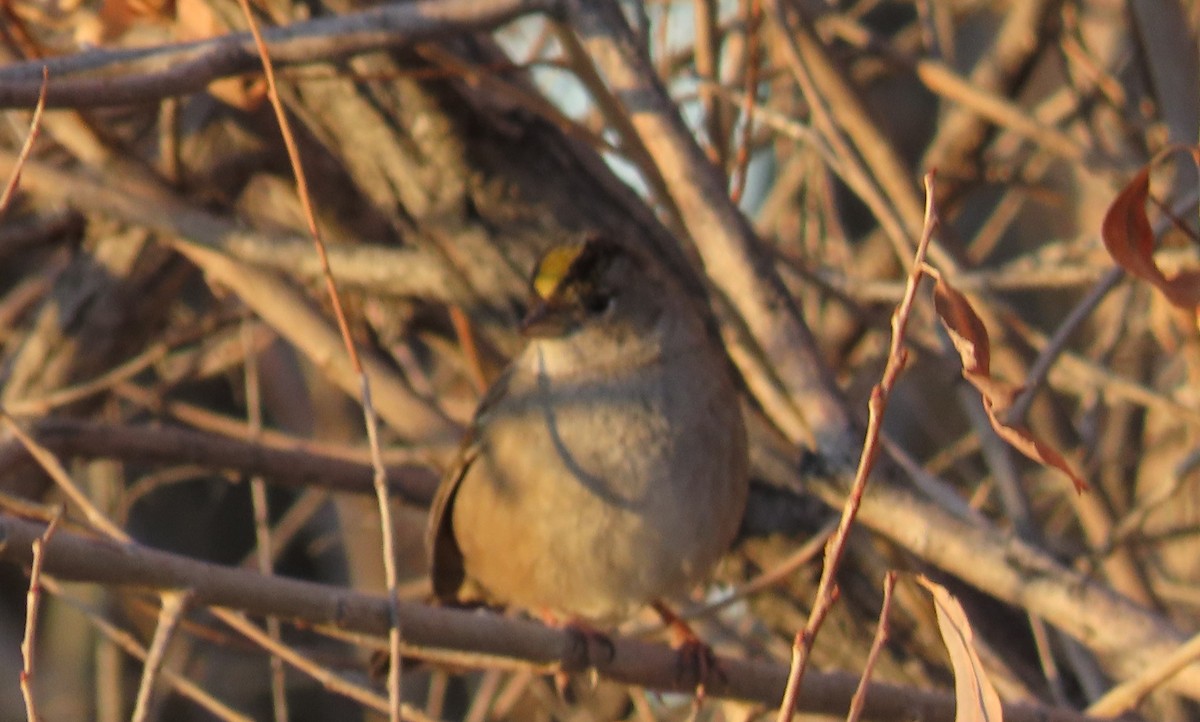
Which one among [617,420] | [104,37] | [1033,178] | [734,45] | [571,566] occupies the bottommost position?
[1033,178]

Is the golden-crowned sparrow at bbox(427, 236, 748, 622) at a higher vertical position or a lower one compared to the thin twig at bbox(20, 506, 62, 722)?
lower

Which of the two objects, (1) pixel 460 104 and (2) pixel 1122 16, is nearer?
(1) pixel 460 104

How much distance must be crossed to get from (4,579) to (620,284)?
177 inches

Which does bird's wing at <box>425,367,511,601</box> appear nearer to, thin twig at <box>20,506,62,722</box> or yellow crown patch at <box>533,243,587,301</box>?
yellow crown patch at <box>533,243,587,301</box>

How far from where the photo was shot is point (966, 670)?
1.71 meters

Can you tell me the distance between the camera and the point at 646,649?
299cm

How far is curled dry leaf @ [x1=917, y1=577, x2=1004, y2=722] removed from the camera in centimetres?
168

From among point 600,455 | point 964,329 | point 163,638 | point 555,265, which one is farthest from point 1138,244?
point 555,265

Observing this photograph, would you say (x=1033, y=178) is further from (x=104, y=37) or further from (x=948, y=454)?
(x=104, y=37)

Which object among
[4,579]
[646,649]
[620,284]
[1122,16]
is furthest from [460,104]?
[4,579]

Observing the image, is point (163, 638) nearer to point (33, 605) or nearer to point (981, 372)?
point (33, 605)

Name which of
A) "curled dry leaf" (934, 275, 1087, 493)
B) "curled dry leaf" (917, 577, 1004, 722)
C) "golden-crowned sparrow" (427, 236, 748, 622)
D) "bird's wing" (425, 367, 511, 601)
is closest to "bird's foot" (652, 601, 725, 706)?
"golden-crowned sparrow" (427, 236, 748, 622)

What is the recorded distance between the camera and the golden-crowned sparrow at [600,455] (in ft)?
10.8

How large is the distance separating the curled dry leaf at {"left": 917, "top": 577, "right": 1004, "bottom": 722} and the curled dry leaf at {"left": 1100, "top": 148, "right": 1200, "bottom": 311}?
46cm
